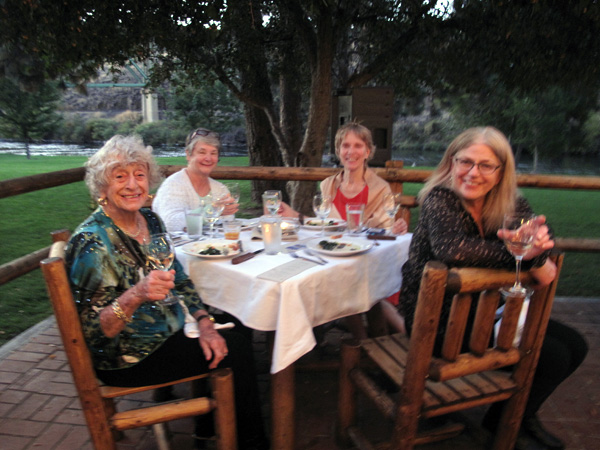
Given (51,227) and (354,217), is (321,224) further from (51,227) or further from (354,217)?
(51,227)

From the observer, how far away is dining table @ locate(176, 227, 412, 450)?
1770 mm

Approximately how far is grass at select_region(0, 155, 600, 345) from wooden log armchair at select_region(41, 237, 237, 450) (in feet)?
6.45

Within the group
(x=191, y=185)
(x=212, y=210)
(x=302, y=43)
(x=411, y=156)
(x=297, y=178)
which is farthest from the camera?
(x=411, y=156)

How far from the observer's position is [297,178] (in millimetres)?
3953

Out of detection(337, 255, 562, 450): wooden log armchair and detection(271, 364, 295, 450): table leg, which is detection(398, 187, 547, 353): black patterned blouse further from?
detection(271, 364, 295, 450): table leg

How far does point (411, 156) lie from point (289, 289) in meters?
19.3

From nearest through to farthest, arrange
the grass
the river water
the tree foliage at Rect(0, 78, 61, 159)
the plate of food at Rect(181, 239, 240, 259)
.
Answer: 1. the plate of food at Rect(181, 239, 240, 259)
2. the grass
3. the tree foliage at Rect(0, 78, 61, 159)
4. the river water

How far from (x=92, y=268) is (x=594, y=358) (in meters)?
2.97

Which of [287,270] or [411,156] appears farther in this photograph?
[411,156]

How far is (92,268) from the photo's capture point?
157 centimetres

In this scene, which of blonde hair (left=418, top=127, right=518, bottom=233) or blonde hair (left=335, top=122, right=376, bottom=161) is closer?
blonde hair (left=418, top=127, right=518, bottom=233)

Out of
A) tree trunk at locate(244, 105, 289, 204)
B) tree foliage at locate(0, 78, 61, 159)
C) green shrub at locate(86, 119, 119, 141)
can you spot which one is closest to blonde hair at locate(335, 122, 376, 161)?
tree trunk at locate(244, 105, 289, 204)

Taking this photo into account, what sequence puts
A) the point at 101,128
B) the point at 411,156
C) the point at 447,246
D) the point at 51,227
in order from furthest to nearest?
1. the point at 101,128
2. the point at 411,156
3. the point at 51,227
4. the point at 447,246

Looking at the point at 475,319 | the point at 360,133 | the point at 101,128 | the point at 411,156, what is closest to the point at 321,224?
the point at 360,133
